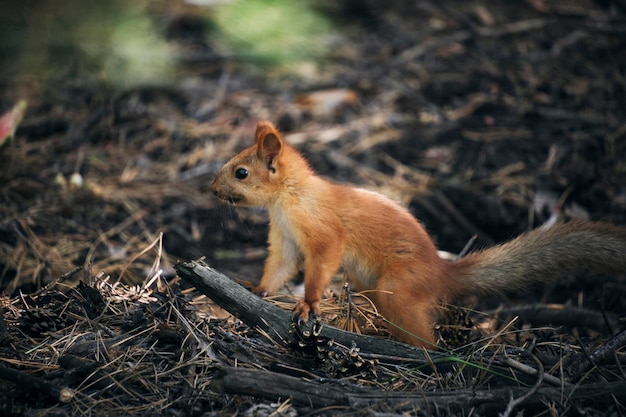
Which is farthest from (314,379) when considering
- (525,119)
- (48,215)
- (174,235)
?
(525,119)

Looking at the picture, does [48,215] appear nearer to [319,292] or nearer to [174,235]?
[174,235]

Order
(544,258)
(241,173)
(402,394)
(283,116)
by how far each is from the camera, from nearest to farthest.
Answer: (402,394) < (544,258) < (241,173) < (283,116)

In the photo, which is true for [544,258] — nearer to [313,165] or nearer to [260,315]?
[260,315]

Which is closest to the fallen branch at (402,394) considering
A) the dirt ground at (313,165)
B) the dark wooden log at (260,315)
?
the dirt ground at (313,165)

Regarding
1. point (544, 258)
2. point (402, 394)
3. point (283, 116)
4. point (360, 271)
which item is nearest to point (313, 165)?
point (283, 116)

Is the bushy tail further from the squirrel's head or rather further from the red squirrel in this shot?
the squirrel's head

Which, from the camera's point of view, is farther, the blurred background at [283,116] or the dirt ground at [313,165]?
the blurred background at [283,116]

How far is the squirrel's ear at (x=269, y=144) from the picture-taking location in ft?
9.06

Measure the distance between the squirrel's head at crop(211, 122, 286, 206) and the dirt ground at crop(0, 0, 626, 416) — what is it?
397 mm

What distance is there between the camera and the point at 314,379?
2.15m

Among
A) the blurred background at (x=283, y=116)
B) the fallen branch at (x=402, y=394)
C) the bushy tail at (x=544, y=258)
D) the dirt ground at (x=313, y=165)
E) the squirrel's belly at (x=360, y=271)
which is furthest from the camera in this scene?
the blurred background at (x=283, y=116)

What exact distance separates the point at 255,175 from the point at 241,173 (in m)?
0.06

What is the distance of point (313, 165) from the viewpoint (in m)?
4.52

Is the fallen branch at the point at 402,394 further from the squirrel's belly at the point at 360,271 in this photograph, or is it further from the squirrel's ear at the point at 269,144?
the squirrel's ear at the point at 269,144
